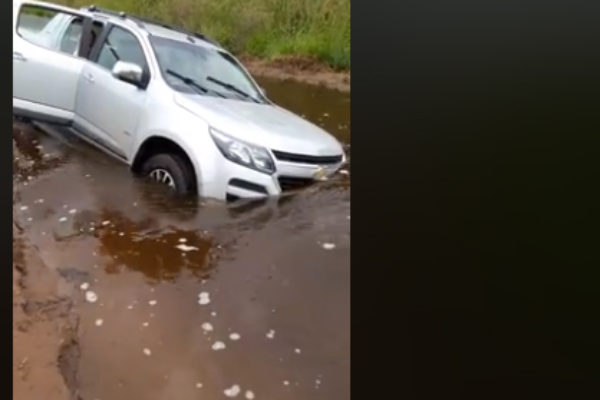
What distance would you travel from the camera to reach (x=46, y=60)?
2295mm

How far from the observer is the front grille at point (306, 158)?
89.2 inches

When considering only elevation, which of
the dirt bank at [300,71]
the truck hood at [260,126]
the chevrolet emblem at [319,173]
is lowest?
the chevrolet emblem at [319,173]

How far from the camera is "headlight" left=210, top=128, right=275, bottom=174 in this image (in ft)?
7.36

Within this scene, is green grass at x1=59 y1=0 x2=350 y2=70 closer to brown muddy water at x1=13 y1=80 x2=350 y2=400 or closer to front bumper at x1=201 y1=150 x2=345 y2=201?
brown muddy water at x1=13 y1=80 x2=350 y2=400

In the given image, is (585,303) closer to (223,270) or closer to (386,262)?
(386,262)

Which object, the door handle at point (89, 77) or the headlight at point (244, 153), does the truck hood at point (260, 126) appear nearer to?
the headlight at point (244, 153)

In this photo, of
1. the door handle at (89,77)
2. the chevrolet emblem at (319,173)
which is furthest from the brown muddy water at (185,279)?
the door handle at (89,77)

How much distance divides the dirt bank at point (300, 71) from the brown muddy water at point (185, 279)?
0.05 meters

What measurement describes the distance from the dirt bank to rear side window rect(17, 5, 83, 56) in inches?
20.9

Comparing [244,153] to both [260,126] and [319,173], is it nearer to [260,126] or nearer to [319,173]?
[260,126]

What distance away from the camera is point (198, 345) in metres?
2.05

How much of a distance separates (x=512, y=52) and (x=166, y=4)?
3.59 feet

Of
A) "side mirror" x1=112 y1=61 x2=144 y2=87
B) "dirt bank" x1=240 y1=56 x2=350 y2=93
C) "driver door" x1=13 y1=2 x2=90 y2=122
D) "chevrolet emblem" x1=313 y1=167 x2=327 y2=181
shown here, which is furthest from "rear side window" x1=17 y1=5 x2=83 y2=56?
"chevrolet emblem" x1=313 y1=167 x2=327 y2=181

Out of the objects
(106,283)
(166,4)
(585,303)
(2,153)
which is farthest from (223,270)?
(585,303)
